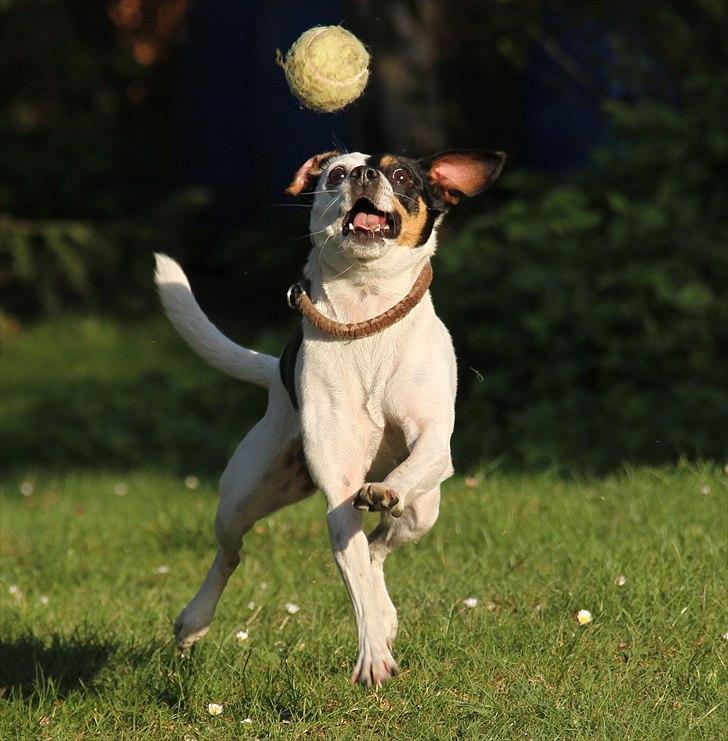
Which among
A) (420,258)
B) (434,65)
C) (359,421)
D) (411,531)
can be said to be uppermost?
(420,258)

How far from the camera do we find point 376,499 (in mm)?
3506

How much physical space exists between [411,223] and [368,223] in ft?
0.50

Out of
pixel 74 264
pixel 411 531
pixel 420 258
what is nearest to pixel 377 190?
pixel 420 258

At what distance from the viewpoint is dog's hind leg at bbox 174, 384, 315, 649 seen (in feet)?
14.2

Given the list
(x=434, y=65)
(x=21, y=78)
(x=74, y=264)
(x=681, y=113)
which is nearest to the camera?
(x=681, y=113)

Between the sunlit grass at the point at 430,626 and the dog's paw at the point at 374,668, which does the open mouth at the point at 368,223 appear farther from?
the sunlit grass at the point at 430,626

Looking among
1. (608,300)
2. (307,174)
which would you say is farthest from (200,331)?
(608,300)

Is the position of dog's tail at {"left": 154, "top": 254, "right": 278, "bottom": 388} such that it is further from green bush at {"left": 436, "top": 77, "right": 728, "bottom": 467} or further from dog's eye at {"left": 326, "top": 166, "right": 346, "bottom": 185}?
green bush at {"left": 436, "top": 77, "right": 728, "bottom": 467}

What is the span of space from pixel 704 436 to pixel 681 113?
2.97 m

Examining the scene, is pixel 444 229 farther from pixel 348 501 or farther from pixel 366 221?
pixel 348 501

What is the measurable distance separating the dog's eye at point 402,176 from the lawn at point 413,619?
142cm

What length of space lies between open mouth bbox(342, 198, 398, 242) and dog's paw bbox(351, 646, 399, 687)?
3.76 feet

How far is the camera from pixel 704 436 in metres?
7.26

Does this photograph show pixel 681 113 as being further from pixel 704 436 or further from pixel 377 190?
pixel 377 190
